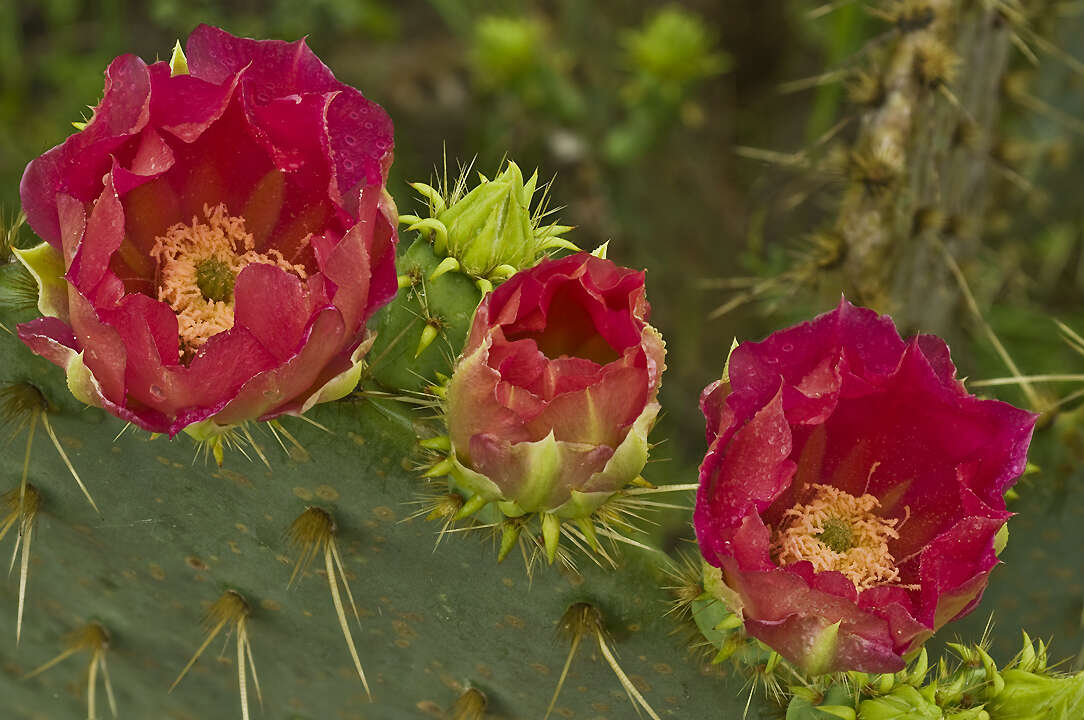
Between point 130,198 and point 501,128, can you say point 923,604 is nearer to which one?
point 130,198

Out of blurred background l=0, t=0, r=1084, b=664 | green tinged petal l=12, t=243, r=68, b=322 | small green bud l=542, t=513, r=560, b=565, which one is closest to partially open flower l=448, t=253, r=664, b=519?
small green bud l=542, t=513, r=560, b=565

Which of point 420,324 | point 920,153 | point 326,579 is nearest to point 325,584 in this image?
point 326,579

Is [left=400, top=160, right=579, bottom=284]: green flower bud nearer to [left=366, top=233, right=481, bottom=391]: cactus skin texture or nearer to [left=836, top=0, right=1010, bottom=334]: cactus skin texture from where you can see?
[left=366, top=233, right=481, bottom=391]: cactus skin texture

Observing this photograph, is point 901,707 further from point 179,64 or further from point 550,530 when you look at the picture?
point 179,64

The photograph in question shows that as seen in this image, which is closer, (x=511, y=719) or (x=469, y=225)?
(x=469, y=225)

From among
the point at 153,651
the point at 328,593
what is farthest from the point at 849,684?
the point at 153,651

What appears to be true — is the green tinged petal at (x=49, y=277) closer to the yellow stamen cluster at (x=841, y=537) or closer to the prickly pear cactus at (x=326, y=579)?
the prickly pear cactus at (x=326, y=579)
